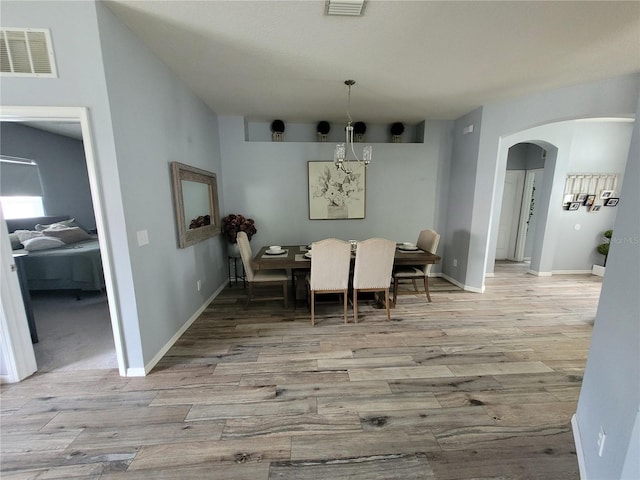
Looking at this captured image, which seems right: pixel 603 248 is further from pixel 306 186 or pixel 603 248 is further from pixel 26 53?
pixel 26 53

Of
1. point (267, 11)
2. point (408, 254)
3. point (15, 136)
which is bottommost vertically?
point (408, 254)

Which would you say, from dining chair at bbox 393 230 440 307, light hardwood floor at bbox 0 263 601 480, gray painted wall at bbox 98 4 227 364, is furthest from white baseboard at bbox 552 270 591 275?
gray painted wall at bbox 98 4 227 364

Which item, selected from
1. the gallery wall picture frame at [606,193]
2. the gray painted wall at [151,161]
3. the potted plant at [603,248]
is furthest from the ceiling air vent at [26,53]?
the potted plant at [603,248]

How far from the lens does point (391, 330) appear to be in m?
2.67

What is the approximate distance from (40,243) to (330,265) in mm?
4002

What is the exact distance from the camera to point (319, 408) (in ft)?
5.49

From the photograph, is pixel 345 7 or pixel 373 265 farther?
pixel 373 265

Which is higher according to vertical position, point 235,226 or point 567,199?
point 567,199

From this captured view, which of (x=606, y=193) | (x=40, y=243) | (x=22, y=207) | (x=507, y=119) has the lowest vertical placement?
(x=40, y=243)

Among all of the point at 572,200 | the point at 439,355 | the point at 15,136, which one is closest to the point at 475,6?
the point at 439,355

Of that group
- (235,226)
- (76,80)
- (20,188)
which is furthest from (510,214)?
(20,188)

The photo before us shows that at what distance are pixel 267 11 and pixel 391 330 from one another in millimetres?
2990

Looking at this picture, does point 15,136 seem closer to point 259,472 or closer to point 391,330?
point 259,472

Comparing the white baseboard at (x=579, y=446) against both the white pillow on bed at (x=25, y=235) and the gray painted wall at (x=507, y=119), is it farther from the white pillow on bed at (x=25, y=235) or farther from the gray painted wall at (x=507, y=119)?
the white pillow on bed at (x=25, y=235)
